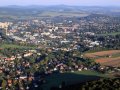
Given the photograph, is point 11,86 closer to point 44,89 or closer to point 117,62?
point 44,89

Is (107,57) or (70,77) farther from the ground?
(70,77)

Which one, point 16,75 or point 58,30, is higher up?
point 16,75

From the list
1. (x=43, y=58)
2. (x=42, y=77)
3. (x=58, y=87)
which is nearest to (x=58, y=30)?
(x=43, y=58)

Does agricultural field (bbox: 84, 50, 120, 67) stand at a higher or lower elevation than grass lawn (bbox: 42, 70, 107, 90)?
lower

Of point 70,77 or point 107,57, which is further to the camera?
point 107,57

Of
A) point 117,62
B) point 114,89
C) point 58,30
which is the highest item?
point 114,89
